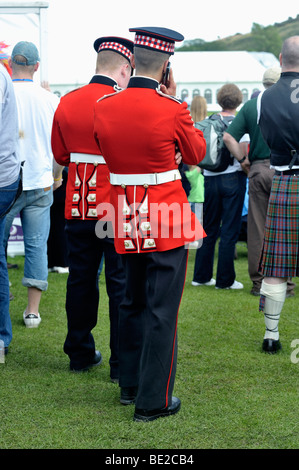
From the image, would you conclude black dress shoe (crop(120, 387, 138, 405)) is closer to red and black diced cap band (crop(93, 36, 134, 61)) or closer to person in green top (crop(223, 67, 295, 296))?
red and black diced cap band (crop(93, 36, 134, 61))

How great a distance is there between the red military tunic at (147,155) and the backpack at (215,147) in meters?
3.30

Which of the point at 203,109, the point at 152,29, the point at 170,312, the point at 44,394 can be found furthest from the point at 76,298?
the point at 203,109

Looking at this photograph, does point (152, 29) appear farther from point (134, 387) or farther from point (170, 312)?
point (134, 387)

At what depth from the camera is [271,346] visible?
15.8 feet

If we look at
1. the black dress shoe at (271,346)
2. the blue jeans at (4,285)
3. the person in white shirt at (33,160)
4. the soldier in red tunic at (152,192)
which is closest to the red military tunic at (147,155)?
the soldier in red tunic at (152,192)

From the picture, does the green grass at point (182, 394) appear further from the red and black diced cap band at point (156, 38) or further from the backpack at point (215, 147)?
the red and black diced cap band at point (156, 38)

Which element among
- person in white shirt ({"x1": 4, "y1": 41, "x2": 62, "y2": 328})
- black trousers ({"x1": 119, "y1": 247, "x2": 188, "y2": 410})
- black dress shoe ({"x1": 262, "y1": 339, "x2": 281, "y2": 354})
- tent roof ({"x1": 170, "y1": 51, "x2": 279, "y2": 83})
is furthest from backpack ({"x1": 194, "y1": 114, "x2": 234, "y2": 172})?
tent roof ({"x1": 170, "y1": 51, "x2": 279, "y2": 83})

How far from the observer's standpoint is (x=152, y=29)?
11.0 feet

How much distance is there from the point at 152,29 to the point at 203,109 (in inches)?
170

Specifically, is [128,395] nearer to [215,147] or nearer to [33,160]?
[33,160]

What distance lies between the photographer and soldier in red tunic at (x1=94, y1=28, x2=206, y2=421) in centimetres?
335

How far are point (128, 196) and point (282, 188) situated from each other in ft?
5.21

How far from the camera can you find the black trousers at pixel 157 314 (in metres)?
3.46

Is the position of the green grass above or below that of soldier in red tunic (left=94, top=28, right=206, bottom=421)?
below
